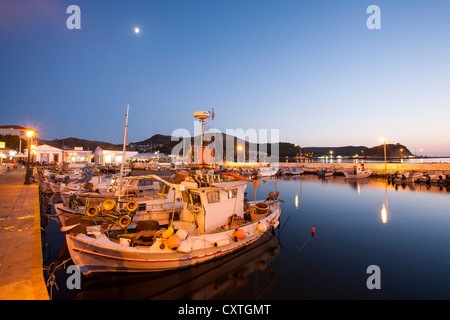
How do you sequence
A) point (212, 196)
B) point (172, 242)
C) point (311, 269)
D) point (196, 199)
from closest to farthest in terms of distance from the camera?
point (172, 242)
point (311, 269)
point (196, 199)
point (212, 196)

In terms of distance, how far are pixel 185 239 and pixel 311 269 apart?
6.67m

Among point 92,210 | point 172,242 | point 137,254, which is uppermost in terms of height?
point 92,210

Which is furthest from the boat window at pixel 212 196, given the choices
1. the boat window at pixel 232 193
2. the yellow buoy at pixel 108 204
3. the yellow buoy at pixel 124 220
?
the yellow buoy at pixel 108 204

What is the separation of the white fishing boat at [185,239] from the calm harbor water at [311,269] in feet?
2.25

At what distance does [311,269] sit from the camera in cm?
1091

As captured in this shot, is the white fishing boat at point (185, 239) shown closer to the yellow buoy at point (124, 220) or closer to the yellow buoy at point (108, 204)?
the yellow buoy at point (124, 220)

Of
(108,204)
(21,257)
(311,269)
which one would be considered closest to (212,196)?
(108,204)

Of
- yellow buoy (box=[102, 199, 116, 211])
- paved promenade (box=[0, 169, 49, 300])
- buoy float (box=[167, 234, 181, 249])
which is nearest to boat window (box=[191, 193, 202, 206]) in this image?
buoy float (box=[167, 234, 181, 249])

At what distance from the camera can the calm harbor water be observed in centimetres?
883

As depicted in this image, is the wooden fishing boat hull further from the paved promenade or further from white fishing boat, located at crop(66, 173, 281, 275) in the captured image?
the paved promenade

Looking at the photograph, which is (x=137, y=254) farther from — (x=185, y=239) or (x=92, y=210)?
(x=92, y=210)

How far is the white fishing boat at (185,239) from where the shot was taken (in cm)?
854

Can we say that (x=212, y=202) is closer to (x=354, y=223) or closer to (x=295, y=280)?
(x=295, y=280)
